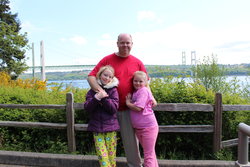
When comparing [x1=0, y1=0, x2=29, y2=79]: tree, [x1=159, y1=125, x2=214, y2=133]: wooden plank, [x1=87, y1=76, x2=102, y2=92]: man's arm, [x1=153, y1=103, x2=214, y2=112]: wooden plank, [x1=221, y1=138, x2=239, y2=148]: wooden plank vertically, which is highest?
[x1=0, y1=0, x2=29, y2=79]: tree

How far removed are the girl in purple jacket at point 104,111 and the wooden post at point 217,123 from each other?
170 cm

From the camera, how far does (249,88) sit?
7.66 metres

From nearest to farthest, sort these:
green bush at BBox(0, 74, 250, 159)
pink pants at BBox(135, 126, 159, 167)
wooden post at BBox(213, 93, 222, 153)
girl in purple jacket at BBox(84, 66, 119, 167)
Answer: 1. girl in purple jacket at BBox(84, 66, 119, 167)
2. pink pants at BBox(135, 126, 159, 167)
3. wooden post at BBox(213, 93, 222, 153)
4. green bush at BBox(0, 74, 250, 159)

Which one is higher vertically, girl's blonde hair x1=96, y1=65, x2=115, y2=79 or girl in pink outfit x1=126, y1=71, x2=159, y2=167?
girl's blonde hair x1=96, y1=65, x2=115, y2=79

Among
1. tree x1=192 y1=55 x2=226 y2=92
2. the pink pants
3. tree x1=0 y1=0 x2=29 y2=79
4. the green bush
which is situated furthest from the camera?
tree x1=0 y1=0 x2=29 y2=79

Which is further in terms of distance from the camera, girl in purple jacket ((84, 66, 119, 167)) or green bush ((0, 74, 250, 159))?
green bush ((0, 74, 250, 159))

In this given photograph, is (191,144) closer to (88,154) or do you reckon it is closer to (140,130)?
(140,130)

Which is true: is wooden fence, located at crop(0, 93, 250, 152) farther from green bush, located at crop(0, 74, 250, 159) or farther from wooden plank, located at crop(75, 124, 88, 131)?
green bush, located at crop(0, 74, 250, 159)

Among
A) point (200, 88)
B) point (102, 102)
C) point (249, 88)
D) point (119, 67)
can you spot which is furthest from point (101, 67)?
point (249, 88)

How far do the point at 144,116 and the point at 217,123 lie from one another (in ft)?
4.96

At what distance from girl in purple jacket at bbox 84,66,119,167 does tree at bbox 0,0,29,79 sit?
670 inches

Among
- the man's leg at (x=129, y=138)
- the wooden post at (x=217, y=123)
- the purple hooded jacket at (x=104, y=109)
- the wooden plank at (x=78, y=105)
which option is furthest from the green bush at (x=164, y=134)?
the purple hooded jacket at (x=104, y=109)

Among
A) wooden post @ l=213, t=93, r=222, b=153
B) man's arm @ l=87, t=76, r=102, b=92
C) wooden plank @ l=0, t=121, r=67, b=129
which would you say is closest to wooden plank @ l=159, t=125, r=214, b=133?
wooden post @ l=213, t=93, r=222, b=153

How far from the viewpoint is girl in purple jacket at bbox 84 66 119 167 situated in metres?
2.61
